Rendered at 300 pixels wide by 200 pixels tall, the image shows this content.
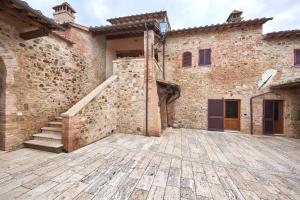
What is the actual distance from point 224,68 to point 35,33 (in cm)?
881

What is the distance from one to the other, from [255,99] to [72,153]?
9202 millimetres

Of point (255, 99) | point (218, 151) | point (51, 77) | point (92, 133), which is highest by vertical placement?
point (51, 77)

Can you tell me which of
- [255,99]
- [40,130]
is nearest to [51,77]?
[40,130]

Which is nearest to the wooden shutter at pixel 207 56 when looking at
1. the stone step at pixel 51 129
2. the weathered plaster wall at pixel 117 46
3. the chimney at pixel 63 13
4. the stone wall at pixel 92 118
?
the weathered plaster wall at pixel 117 46

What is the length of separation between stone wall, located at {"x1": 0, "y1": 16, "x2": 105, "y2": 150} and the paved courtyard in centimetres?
100

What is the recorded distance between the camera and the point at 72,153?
4285 mm

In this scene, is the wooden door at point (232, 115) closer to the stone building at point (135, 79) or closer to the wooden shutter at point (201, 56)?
the stone building at point (135, 79)

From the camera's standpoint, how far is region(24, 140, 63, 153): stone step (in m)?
4.28

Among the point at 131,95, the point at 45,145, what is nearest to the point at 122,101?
the point at 131,95

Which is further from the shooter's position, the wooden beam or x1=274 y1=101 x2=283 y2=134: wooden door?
x1=274 y1=101 x2=283 y2=134: wooden door

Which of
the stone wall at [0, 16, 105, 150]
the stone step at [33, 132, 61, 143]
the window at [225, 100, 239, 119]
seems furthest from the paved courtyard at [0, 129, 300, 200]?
the window at [225, 100, 239, 119]

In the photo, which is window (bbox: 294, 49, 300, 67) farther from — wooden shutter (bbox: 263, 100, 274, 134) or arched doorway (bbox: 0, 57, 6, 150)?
arched doorway (bbox: 0, 57, 6, 150)

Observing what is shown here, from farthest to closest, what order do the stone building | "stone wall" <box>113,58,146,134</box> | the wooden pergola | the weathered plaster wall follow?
the weathered plaster wall, "stone wall" <box>113,58,146,134</box>, the wooden pergola, the stone building

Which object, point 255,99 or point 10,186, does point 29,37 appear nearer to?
point 10,186
